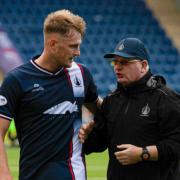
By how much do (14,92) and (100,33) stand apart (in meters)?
19.7

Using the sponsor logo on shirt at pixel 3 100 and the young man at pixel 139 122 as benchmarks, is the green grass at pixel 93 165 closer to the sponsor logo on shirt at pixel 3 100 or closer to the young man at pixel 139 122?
the young man at pixel 139 122

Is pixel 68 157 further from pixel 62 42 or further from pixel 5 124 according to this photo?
pixel 62 42

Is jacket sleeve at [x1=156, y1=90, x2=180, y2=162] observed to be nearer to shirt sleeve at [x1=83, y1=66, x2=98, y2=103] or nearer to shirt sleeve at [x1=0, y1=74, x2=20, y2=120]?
shirt sleeve at [x1=83, y1=66, x2=98, y2=103]

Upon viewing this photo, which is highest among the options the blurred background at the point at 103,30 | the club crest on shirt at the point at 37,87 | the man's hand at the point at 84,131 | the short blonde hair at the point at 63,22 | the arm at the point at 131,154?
the short blonde hair at the point at 63,22

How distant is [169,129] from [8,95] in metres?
1.12

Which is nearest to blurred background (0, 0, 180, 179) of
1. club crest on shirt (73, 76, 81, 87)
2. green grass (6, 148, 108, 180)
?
green grass (6, 148, 108, 180)

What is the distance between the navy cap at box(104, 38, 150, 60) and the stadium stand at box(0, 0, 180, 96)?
54.8 feet

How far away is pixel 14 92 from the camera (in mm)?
4773

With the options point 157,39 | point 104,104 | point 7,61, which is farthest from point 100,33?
point 104,104

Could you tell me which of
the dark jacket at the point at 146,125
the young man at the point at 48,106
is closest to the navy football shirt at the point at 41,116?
the young man at the point at 48,106

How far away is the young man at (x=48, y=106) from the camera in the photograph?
189 inches

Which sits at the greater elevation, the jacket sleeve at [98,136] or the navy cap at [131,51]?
the navy cap at [131,51]

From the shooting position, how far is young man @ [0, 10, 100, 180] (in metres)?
4.80

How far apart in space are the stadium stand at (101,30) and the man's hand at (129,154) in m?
17.0
